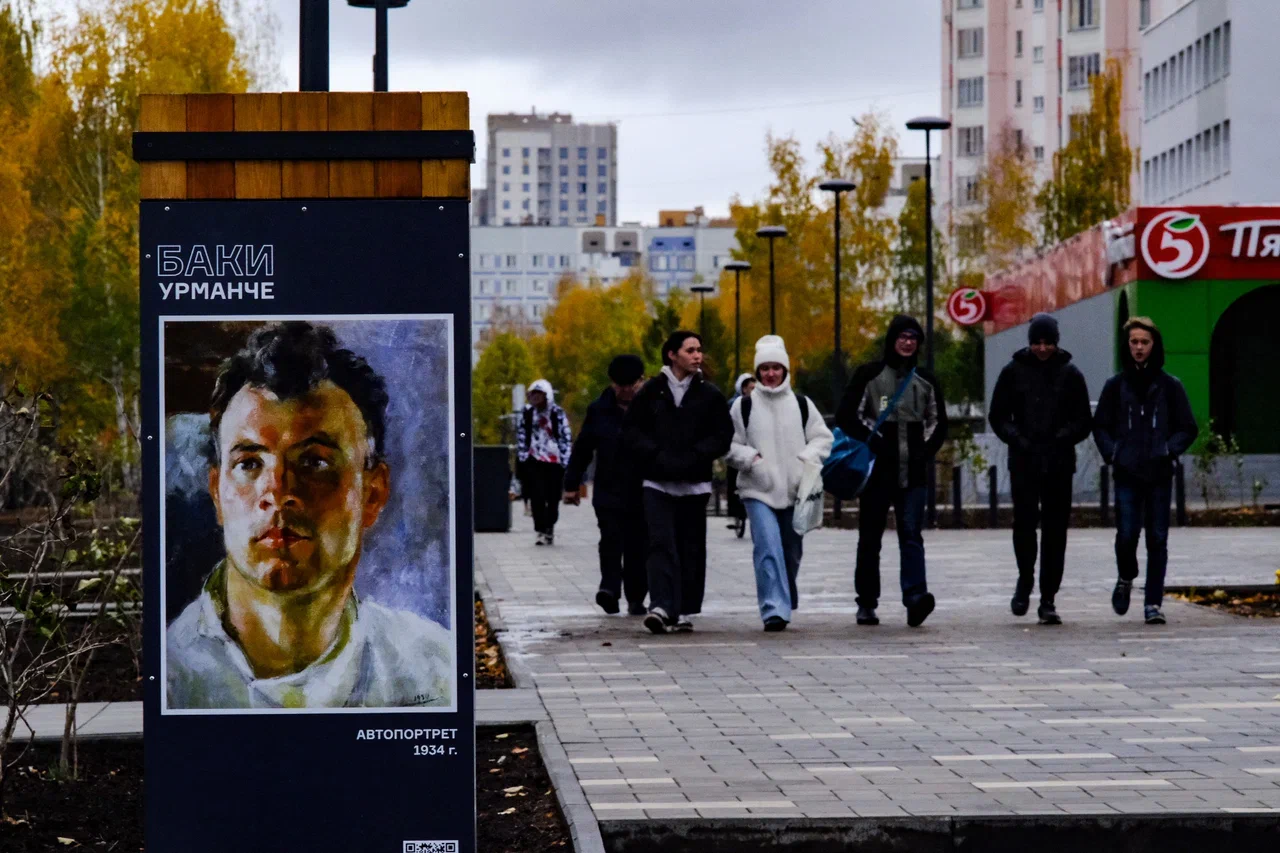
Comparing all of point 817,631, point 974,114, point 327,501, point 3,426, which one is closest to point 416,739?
point 327,501

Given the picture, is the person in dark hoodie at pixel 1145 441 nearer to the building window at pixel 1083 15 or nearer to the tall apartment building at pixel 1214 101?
the tall apartment building at pixel 1214 101

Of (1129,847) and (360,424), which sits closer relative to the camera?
(360,424)

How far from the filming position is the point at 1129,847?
635 cm

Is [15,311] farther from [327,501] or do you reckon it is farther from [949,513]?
[327,501]

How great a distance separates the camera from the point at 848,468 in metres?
12.8

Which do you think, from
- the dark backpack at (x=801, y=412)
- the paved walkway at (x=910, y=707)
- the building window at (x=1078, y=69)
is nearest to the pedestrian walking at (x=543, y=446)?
the paved walkway at (x=910, y=707)

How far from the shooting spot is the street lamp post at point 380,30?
1491 cm

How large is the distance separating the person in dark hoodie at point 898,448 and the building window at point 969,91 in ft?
350

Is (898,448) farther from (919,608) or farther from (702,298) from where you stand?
(702,298)

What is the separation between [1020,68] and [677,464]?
344 feet

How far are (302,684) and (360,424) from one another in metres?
0.64

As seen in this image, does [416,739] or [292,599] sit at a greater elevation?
[292,599]

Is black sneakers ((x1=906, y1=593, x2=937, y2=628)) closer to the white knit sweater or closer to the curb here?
the white knit sweater

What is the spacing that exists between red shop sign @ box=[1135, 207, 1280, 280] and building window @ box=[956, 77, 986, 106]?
8295cm
